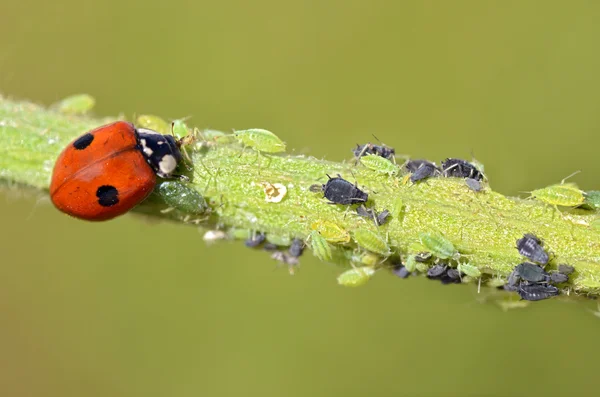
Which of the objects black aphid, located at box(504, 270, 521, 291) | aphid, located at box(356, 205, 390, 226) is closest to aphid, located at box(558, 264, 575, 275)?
black aphid, located at box(504, 270, 521, 291)

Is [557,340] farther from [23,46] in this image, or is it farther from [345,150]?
[23,46]

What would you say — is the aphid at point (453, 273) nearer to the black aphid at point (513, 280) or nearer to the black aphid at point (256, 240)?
the black aphid at point (513, 280)

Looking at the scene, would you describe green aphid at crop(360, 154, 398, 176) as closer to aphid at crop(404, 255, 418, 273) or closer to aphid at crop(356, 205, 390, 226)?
aphid at crop(356, 205, 390, 226)

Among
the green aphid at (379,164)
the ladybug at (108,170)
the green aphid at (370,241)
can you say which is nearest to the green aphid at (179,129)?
the ladybug at (108,170)

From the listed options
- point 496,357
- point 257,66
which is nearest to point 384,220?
point 496,357

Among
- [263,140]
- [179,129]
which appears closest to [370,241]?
[263,140]
